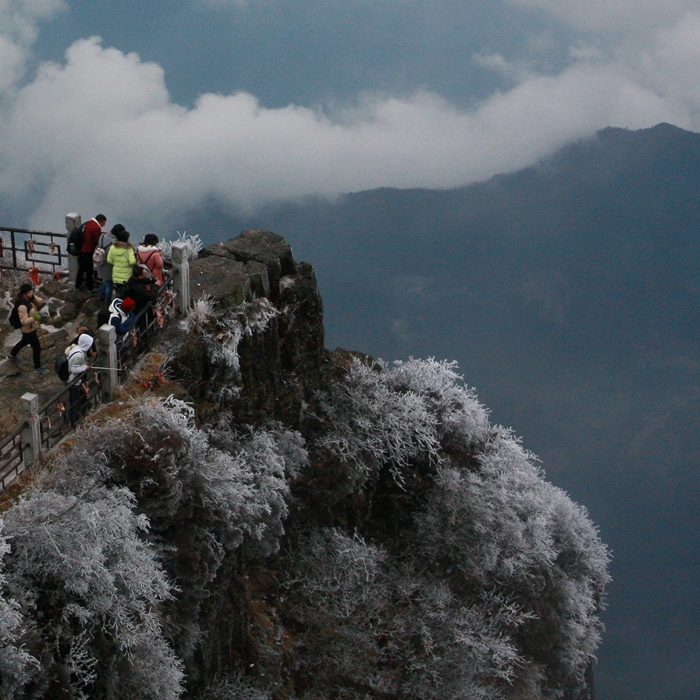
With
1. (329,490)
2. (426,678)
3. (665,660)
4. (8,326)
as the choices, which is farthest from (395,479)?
(665,660)

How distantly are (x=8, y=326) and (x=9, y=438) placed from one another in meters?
6.04

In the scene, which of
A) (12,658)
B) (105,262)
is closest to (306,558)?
(105,262)

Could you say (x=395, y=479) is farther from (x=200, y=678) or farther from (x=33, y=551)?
(x=33, y=551)

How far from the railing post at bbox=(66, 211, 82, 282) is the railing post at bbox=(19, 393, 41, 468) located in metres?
7.06

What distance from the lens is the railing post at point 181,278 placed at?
1947 cm

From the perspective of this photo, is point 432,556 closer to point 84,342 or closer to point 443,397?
point 443,397

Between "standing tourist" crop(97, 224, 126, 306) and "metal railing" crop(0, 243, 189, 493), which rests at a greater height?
Result: "standing tourist" crop(97, 224, 126, 306)

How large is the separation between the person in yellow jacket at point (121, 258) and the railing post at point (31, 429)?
Result: 4.86 metres

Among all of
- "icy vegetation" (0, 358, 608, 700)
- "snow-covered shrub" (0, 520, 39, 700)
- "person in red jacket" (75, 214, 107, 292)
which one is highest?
"person in red jacket" (75, 214, 107, 292)

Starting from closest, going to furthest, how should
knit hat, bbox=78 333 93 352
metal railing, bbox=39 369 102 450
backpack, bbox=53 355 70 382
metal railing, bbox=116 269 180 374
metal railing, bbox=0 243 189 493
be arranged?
metal railing, bbox=0 243 189 493, metal railing, bbox=39 369 102 450, backpack, bbox=53 355 70 382, knit hat, bbox=78 333 93 352, metal railing, bbox=116 269 180 374

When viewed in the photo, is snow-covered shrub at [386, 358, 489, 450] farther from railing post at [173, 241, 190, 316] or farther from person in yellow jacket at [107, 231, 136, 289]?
person in yellow jacket at [107, 231, 136, 289]

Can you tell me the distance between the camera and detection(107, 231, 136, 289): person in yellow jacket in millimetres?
19984

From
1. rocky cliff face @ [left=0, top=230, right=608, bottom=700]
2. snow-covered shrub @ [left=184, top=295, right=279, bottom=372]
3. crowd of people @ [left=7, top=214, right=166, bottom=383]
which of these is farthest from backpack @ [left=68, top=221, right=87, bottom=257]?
snow-covered shrub @ [left=184, top=295, right=279, bottom=372]

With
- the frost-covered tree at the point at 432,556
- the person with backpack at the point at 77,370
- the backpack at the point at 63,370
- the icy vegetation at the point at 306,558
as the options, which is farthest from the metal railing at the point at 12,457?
the frost-covered tree at the point at 432,556
